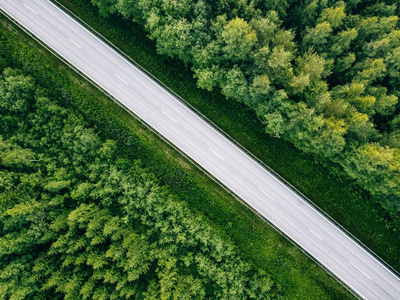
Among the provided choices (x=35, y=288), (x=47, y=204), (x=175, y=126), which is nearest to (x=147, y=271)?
(x=35, y=288)

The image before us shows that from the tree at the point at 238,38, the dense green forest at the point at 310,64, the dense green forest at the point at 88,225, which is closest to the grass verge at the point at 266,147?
the dense green forest at the point at 310,64

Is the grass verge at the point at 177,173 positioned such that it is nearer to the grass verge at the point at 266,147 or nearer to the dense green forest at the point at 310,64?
the grass verge at the point at 266,147

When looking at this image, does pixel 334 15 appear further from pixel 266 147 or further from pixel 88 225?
pixel 88 225

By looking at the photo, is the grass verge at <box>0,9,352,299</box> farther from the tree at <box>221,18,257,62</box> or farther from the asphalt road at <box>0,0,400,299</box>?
the tree at <box>221,18,257,62</box>

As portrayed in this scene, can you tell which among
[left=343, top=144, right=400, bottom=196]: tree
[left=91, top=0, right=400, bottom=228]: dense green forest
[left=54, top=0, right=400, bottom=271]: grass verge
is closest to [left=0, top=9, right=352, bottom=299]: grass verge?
[left=54, top=0, right=400, bottom=271]: grass verge

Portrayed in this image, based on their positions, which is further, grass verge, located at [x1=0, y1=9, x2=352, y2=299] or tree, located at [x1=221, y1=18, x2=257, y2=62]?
grass verge, located at [x1=0, y1=9, x2=352, y2=299]

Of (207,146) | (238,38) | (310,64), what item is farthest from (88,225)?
(310,64)
